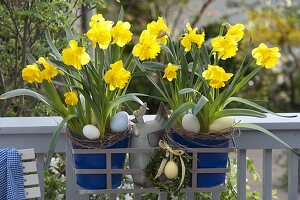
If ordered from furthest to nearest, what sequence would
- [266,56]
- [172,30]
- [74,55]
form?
[172,30], [266,56], [74,55]

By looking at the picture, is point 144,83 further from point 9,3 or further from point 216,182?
point 216,182

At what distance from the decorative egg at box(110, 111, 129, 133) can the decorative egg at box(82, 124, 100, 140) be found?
49 millimetres

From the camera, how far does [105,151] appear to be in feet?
6.16

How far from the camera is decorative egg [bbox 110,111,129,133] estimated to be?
1.85 meters

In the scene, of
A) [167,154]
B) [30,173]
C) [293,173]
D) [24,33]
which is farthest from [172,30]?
[167,154]

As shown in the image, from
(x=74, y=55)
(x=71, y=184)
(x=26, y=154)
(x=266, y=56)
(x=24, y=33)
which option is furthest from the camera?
→ (x=24, y=33)

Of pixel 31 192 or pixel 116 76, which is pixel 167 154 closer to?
pixel 116 76

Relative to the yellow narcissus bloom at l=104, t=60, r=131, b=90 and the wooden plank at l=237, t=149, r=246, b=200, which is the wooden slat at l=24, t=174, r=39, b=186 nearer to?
the yellow narcissus bloom at l=104, t=60, r=131, b=90

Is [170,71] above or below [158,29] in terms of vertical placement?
below

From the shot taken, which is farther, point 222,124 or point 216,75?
point 222,124

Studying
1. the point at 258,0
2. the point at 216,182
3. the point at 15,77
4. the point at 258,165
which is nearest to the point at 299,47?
the point at 258,0

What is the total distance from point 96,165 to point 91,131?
125 mm

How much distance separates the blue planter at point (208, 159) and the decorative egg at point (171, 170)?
10 cm

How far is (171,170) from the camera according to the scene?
1.83 metres
